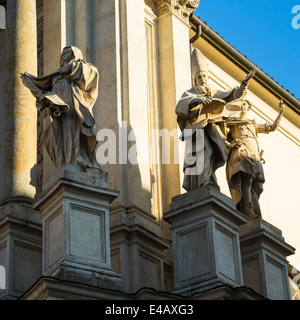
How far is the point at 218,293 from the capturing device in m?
12.4

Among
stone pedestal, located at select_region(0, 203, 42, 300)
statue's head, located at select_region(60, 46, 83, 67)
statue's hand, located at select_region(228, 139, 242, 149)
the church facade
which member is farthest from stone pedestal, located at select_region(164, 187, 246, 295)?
statue's head, located at select_region(60, 46, 83, 67)

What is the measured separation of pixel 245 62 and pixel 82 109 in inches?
283

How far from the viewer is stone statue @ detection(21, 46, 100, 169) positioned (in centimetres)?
1298

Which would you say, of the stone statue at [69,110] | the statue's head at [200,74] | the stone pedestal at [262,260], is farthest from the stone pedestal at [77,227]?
the stone pedestal at [262,260]

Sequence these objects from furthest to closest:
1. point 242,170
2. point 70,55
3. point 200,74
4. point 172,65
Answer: point 172,65
point 242,170
point 200,74
point 70,55

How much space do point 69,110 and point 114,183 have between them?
5.28 feet

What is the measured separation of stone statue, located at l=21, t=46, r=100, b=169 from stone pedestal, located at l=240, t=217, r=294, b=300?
2.51 metres

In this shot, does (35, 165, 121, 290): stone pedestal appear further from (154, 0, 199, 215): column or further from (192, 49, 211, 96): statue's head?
(154, 0, 199, 215): column

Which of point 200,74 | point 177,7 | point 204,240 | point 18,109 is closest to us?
point 204,240

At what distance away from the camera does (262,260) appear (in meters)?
14.2

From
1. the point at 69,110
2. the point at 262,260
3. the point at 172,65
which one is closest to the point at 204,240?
the point at 262,260

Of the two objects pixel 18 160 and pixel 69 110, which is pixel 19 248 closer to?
pixel 18 160
